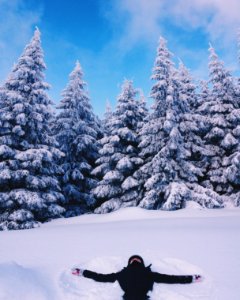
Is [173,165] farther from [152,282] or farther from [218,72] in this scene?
[152,282]

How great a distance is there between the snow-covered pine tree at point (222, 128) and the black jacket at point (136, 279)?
15.2 m

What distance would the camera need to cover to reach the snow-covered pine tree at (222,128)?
19.5 metres

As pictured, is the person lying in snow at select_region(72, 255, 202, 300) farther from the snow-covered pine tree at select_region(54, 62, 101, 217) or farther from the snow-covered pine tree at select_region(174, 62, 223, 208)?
the snow-covered pine tree at select_region(54, 62, 101, 217)

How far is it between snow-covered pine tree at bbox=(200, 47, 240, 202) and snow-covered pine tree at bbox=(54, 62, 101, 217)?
9326mm

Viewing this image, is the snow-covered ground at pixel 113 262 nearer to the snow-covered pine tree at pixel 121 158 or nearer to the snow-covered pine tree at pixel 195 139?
the snow-covered pine tree at pixel 195 139

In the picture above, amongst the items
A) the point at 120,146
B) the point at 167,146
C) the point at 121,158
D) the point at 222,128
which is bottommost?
the point at 121,158

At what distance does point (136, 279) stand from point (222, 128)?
58.5ft

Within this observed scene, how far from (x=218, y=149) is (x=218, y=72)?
5.99 meters

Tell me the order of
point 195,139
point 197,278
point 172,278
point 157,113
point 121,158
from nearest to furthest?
1. point 197,278
2. point 172,278
3. point 157,113
4. point 121,158
5. point 195,139

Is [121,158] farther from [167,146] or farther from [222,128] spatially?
[222,128]

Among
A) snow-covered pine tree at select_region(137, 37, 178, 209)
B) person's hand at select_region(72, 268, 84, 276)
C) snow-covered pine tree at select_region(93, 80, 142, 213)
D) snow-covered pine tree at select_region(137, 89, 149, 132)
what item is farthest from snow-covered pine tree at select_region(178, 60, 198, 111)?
person's hand at select_region(72, 268, 84, 276)

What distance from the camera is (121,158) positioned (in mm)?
19844

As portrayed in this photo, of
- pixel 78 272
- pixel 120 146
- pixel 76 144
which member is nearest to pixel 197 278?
pixel 78 272

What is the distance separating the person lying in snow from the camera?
192 inches
